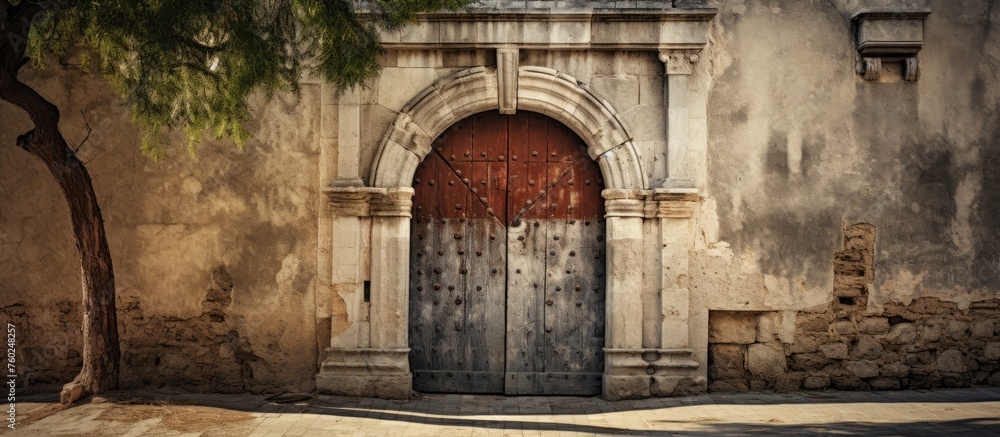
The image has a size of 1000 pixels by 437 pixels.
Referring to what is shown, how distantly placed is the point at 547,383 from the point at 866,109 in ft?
11.1

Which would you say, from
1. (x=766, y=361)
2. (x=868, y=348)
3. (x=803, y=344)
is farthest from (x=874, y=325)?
Answer: (x=766, y=361)

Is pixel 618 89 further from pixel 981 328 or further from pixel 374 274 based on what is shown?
pixel 981 328

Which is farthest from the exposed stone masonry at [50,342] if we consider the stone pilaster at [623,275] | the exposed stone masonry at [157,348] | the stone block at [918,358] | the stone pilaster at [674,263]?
the stone block at [918,358]

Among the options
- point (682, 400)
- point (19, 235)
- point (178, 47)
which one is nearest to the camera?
point (178, 47)

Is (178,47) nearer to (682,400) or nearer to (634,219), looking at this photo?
(634,219)

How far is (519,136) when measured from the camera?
23.4 ft

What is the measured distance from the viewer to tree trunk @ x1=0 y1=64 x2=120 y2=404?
19.6 feet

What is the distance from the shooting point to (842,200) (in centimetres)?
689

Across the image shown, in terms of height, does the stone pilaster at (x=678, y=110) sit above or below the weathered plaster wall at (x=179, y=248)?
above

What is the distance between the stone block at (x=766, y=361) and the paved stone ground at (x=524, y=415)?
221 mm

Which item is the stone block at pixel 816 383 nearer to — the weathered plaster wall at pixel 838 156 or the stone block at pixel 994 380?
the weathered plaster wall at pixel 838 156

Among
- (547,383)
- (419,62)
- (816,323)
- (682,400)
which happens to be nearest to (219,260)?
(419,62)

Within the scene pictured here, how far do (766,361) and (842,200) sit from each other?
55.9 inches

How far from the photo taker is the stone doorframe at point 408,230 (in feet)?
22.1
